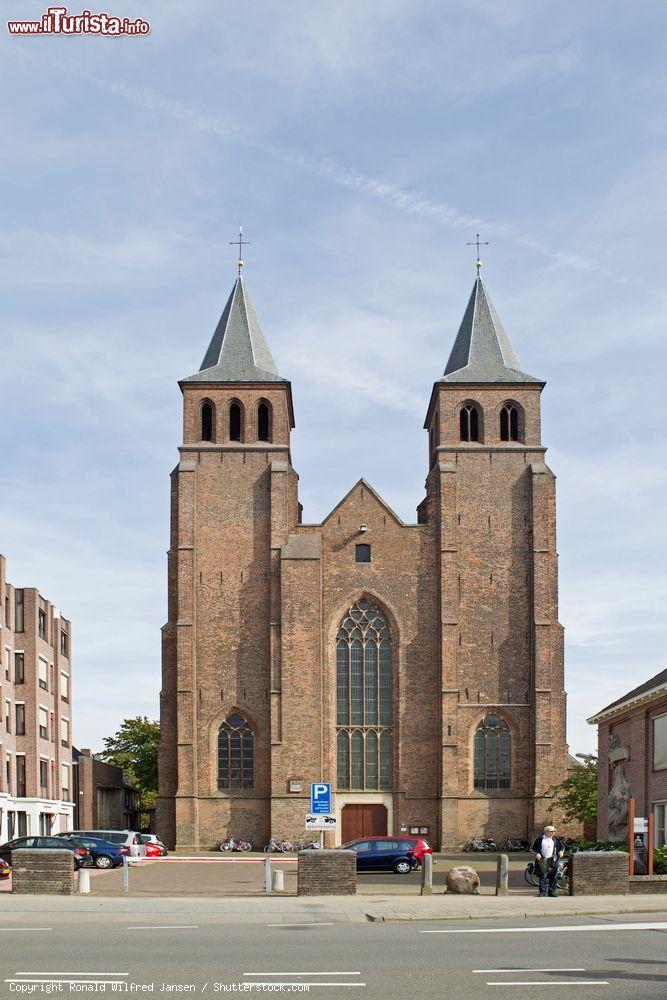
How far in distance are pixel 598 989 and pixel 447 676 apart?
41967 millimetres

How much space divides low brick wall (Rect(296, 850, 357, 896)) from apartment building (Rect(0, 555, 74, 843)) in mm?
33241

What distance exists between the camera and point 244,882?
33219 millimetres

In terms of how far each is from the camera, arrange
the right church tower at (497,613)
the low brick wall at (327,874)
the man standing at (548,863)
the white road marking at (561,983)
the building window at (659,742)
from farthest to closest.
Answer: the right church tower at (497,613), the building window at (659,742), the low brick wall at (327,874), the man standing at (548,863), the white road marking at (561,983)

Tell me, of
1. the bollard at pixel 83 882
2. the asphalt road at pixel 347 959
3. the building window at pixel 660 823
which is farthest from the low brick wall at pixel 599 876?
the bollard at pixel 83 882

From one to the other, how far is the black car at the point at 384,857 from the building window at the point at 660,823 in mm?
7400

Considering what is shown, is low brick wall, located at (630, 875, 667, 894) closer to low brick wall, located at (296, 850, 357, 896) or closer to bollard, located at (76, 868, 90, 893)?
low brick wall, located at (296, 850, 357, 896)

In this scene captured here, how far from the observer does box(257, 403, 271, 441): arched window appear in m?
57.6

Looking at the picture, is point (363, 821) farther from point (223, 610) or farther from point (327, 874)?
point (327, 874)

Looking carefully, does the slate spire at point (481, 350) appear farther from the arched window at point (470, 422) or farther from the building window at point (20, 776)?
the building window at point (20, 776)

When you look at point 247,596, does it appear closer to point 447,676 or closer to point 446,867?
point 447,676

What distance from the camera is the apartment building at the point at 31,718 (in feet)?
189

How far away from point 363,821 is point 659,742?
22679 mm

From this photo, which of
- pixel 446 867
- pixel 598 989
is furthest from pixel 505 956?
pixel 446 867

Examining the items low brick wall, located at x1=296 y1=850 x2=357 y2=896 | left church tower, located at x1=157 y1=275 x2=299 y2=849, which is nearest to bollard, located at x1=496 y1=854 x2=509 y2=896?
low brick wall, located at x1=296 y1=850 x2=357 y2=896
